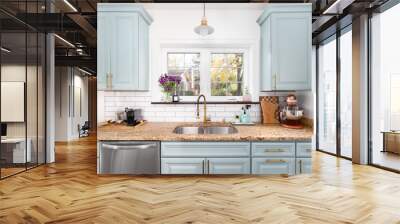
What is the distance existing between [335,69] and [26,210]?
6.05 metres

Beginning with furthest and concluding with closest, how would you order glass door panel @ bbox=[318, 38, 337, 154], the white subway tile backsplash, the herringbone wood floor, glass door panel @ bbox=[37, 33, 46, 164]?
glass door panel @ bbox=[318, 38, 337, 154] → glass door panel @ bbox=[37, 33, 46, 164] → the white subway tile backsplash → the herringbone wood floor

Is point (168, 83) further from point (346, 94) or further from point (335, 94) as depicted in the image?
point (335, 94)

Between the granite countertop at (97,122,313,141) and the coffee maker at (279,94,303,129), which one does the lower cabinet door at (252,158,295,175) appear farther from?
the coffee maker at (279,94,303,129)

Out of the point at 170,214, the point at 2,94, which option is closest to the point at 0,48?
the point at 2,94

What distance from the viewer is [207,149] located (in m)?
3.73

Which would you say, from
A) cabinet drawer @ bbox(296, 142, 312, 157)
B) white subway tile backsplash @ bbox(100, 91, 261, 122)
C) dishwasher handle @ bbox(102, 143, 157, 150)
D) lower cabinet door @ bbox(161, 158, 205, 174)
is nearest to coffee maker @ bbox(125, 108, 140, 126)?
white subway tile backsplash @ bbox(100, 91, 261, 122)

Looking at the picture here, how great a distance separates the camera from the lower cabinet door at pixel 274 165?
3732 mm

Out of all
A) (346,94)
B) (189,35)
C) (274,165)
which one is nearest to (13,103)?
(189,35)

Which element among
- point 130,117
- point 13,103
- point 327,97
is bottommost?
point 130,117

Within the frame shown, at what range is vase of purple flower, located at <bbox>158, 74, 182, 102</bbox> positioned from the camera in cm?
457

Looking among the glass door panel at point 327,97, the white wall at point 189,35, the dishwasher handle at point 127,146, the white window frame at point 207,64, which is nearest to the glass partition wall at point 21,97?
the white wall at point 189,35

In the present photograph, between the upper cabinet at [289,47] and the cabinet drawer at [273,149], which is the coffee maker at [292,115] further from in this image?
the cabinet drawer at [273,149]

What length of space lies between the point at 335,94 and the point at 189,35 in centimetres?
370

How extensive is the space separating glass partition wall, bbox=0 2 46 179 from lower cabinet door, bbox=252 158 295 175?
3561mm
